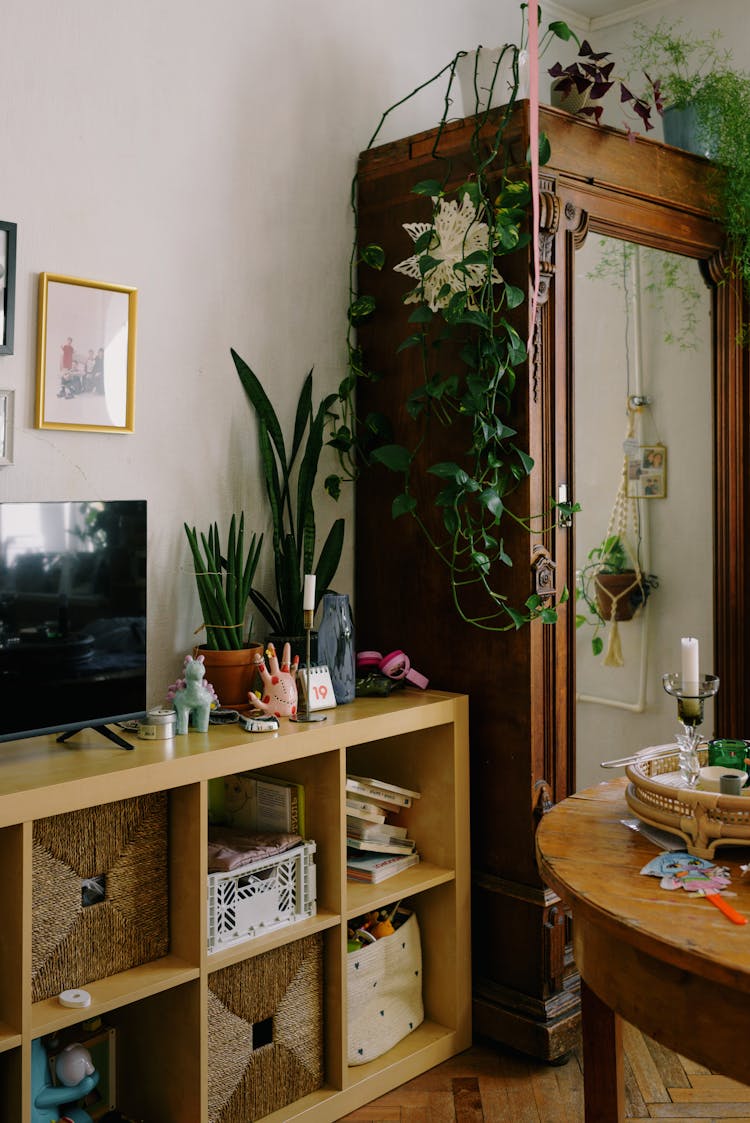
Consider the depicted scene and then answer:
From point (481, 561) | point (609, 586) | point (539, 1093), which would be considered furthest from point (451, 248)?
point (539, 1093)

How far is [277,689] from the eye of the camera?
2.33 metres

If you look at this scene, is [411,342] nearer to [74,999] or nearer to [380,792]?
[380,792]

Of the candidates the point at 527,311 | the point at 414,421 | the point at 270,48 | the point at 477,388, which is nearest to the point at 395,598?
the point at 414,421

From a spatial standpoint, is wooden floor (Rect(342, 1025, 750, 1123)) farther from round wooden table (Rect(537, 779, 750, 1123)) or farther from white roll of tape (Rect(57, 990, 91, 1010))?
white roll of tape (Rect(57, 990, 91, 1010))

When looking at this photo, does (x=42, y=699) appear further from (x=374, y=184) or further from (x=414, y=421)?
(x=374, y=184)

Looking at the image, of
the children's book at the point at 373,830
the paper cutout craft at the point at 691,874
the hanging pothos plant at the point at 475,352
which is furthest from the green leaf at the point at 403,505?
the paper cutout craft at the point at 691,874

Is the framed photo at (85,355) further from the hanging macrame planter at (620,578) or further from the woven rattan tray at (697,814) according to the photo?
the woven rattan tray at (697,814)

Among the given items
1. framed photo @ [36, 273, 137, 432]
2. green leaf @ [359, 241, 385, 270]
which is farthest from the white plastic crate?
green leaf @ [359, 241, 385, 270]

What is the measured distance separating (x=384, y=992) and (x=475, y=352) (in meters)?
1.55

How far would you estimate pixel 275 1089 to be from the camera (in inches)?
86.7

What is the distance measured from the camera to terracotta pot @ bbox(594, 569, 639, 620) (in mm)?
2801

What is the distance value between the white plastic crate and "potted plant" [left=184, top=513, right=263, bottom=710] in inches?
15.0

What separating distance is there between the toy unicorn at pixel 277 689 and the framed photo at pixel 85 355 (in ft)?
2.09

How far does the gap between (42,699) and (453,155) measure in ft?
5.48
